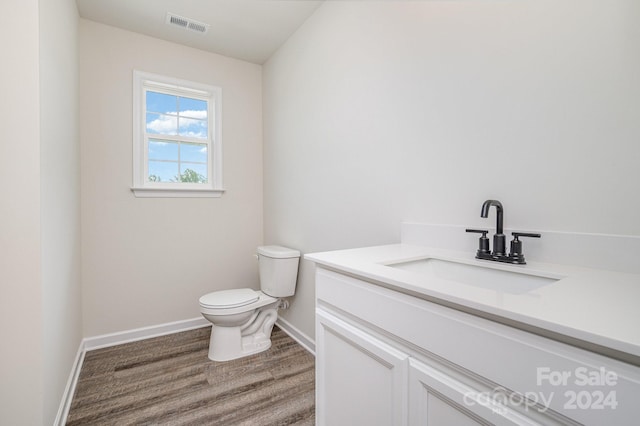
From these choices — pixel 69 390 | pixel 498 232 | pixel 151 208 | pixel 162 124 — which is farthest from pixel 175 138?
pixel 498 232

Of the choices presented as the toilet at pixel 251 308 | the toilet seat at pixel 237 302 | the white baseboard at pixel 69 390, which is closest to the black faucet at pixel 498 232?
the toilet at pixel 251 308

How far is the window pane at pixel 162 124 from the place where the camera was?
A: 8.63 feet

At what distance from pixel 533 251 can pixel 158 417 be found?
1.90 meters

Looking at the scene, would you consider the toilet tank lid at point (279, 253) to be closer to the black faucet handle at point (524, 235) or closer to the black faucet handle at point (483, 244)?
the black faucet handle at point (483, 244)

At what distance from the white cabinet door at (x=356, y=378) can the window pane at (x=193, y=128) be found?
7.60 ft

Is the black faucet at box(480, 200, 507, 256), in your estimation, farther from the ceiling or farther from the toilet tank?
the ceiling

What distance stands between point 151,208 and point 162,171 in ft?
1.16

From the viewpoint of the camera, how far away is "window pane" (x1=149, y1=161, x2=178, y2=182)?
2.64 meters

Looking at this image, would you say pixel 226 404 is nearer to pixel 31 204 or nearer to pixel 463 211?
pixel 31 204

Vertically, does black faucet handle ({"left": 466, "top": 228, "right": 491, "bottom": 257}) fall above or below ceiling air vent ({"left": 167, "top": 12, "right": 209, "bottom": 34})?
below

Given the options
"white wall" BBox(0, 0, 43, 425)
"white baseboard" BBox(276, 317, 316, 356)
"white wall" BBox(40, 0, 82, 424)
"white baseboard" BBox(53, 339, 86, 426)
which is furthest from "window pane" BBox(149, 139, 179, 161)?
"white baseboard" BBox(276, 317, 316, 356)

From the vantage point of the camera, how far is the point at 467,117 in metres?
1.22

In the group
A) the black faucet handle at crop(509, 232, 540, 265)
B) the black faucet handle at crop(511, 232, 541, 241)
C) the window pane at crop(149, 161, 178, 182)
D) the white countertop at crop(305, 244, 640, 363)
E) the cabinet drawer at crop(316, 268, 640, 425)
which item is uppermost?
the window pane at crop(149, 161, 178, 182)

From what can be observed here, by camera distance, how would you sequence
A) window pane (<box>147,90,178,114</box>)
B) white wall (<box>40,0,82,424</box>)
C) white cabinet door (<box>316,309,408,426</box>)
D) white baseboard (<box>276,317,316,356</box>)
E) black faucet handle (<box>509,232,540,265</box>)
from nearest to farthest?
1. white cabinet door (<box>316,309,408,426</box>)
2. black faucet handle (<box>509,232,540,265</box>)
3. white wall (<box>40,0,82,424</box>)
4. white baseboard (<box>276,317,316,356</box>)
5. window pane (<box>147,90,178,114</box>)
